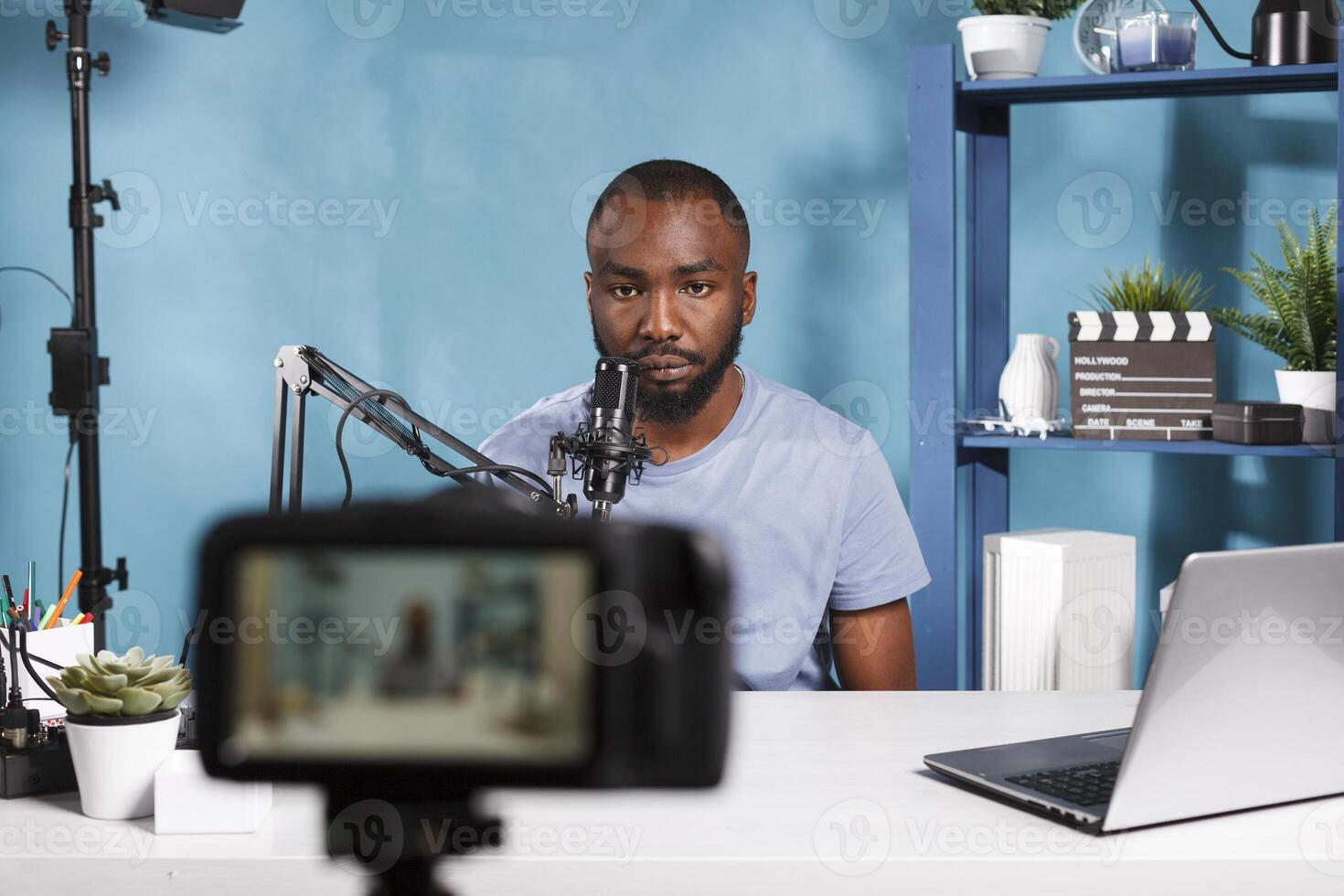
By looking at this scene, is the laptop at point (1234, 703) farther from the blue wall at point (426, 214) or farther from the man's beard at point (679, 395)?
the blue wall at point (426, 214)

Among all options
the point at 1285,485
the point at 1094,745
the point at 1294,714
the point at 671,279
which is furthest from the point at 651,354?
the point at 1285,485

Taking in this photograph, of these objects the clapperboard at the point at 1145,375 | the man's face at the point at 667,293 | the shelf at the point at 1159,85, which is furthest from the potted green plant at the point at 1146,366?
the man's face at the point at 667,293

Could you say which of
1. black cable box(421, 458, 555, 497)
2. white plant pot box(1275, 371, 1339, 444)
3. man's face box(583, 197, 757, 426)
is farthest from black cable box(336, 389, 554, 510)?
white plant pot box(1275, 371, 1339, 444)

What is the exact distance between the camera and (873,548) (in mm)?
2082

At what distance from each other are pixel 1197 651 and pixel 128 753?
0.88 meters

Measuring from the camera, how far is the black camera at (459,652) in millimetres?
443

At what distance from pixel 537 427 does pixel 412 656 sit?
1.72 m

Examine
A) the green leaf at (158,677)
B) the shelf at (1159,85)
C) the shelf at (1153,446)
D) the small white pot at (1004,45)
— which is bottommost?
the green leaf at (158,677)

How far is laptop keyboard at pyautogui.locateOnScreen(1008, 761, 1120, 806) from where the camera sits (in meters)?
1.13

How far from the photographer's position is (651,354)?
211 centimetres

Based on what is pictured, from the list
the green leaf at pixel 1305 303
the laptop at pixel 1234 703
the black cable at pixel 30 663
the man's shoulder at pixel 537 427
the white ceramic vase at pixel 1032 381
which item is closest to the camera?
the laptop at pixel 1234 703

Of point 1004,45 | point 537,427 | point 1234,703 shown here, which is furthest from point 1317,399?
point 1234,703

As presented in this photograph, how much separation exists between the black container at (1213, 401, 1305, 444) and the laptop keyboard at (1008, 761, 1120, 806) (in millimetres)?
1270

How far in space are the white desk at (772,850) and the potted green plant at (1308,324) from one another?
1365 mm
